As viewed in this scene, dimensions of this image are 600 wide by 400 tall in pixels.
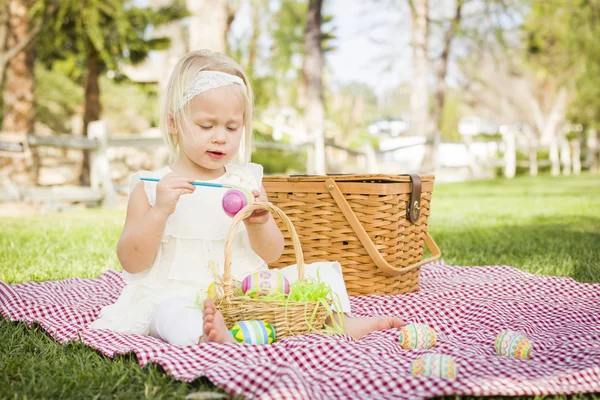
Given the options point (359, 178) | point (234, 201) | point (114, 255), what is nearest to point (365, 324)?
point (234, 201)

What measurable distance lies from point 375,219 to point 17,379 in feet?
5.35

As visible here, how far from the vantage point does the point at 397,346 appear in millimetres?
2096

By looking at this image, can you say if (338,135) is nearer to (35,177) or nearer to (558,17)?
(558,17)

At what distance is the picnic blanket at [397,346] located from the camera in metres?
1.63

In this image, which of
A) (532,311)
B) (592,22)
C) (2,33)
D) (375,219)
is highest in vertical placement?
(592,22)

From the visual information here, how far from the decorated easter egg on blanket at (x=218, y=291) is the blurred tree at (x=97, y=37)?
768 cm

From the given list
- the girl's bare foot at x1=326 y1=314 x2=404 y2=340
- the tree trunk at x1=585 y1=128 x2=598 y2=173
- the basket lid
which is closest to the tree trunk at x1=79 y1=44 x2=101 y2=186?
the basket lid

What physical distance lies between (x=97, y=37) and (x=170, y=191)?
765 cm

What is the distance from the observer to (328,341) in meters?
1.98

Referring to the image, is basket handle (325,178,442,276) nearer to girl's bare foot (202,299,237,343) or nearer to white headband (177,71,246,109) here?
white headband (177,71,246,109)

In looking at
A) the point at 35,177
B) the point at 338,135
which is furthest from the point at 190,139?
the point at 338,135

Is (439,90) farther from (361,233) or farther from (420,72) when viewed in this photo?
(361,233)

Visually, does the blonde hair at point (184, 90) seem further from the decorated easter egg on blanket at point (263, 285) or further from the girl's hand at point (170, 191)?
the decorated easter egg on blanket at point (263, 285)

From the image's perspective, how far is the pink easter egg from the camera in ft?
7.22
